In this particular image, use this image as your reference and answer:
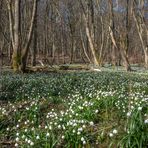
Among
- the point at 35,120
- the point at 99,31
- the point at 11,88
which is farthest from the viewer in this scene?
the point at 99,31

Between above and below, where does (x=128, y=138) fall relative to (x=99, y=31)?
below

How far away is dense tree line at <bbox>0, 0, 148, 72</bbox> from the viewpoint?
24.7 meters

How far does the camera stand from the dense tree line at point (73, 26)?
971 inches

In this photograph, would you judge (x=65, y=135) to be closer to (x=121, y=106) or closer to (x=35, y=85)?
(x=121, y=106)

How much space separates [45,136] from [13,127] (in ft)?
6.96

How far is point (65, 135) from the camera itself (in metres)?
6.69

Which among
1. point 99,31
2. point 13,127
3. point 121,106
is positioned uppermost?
point 99,31

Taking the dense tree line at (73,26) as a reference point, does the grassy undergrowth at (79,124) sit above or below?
below

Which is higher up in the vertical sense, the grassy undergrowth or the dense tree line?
the dense tree line

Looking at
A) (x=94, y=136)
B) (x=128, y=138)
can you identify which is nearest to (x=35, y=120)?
(x=94, y=136)

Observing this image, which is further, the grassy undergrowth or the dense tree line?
the dense tree line

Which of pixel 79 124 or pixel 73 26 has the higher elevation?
pixel 73 26

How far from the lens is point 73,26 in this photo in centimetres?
5372

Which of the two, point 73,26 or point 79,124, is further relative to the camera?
point 73,26
